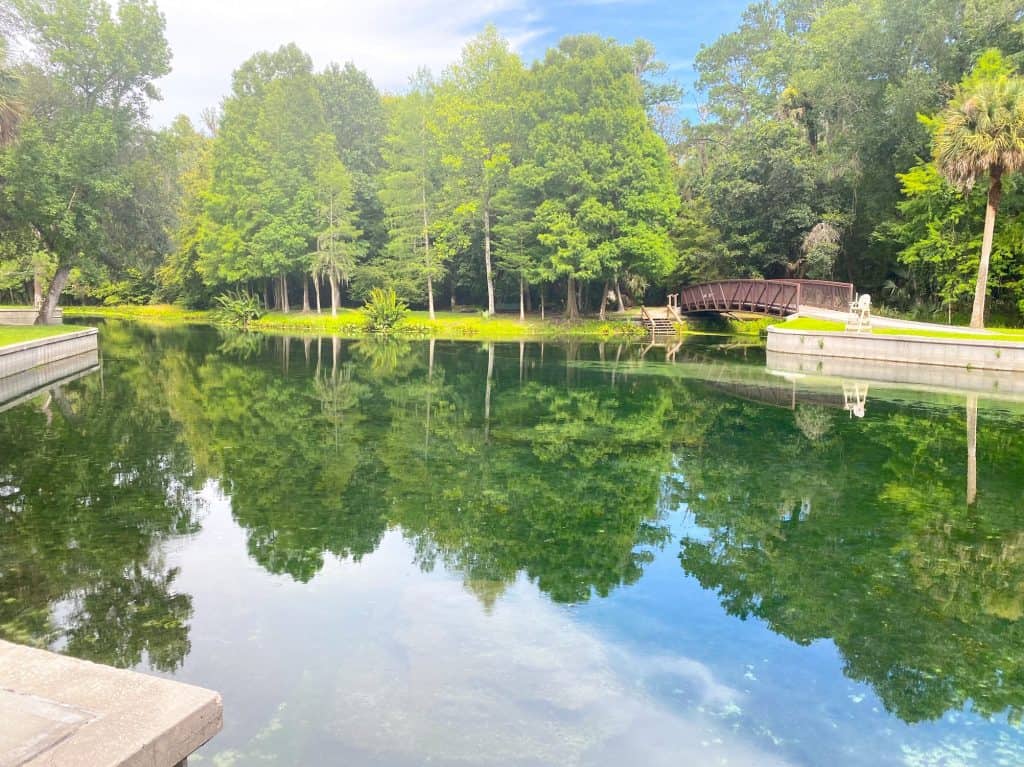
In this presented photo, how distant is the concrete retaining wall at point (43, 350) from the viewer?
65.3ft

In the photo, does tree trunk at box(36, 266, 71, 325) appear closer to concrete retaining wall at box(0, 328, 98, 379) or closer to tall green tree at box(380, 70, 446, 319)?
concrete retaining wall at box(0, 328, 98, 379)

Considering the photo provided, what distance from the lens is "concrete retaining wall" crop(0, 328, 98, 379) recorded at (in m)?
19.9

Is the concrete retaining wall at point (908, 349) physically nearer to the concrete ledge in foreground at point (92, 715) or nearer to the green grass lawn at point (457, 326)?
the green grass lawn at point (457, 326)

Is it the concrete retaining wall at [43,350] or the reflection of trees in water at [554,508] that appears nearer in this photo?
the reflection of trees in water at [554,508]

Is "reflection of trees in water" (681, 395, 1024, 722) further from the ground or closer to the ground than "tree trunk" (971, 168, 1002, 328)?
closer to the ground

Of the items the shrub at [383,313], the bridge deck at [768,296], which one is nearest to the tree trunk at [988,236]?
the bridge deck at [768,296]

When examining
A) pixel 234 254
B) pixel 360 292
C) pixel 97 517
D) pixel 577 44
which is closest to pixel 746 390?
pixel 97 517

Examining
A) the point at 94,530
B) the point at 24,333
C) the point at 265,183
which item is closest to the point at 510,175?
the point at 265,183

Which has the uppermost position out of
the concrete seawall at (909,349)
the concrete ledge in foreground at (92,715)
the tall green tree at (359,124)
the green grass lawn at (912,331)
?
the tall green tree at (359,124)

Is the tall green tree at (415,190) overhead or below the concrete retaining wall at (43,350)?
overhead

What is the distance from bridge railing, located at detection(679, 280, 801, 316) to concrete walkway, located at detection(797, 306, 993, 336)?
3.04ft

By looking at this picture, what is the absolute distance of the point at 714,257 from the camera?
41.7 meters

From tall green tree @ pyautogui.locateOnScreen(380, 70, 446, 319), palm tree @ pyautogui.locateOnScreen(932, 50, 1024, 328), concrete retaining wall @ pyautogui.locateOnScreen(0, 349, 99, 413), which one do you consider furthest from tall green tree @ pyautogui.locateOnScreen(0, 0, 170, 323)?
palm tree @ pyautogui.locateOnScreen(932, 50, 1024, 328)

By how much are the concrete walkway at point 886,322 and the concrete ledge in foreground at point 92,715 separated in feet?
89.3
